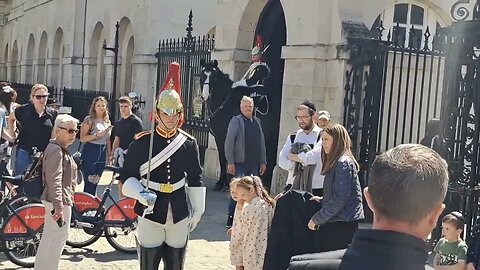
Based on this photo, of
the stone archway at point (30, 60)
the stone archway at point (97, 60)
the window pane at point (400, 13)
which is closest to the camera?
the window pane at point (400, 13)

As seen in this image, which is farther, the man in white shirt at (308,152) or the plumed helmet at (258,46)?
the plumed helmet at (258,46)

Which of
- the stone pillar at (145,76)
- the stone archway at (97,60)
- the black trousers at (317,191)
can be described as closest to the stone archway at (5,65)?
the stone archway at (97,60)

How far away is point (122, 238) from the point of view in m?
7.50

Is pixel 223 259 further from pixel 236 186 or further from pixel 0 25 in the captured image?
pixel 0 25

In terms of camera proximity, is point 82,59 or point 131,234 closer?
point 131,234

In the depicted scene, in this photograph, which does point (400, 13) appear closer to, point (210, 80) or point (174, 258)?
point (210, 80)

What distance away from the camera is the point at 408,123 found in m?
11.2

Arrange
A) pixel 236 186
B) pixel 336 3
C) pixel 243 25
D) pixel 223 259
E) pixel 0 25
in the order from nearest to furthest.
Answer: pixel 236 186, pixel 223 259, pixel 336 3, pixel 243 25, pixel 0 25

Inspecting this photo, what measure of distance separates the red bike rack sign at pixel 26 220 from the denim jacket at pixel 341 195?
2.99m

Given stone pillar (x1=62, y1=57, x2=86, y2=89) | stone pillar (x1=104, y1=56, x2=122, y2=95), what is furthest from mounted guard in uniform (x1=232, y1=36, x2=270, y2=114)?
stone pillar (x1=62, y1=57, x2=86, y2=89)

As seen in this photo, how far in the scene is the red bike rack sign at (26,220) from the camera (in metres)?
6.56

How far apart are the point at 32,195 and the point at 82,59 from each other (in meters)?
21.5

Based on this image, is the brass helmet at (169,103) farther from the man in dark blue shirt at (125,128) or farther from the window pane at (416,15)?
the window pane at (416,15)

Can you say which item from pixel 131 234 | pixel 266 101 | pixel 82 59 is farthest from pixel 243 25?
pixel 82 59
